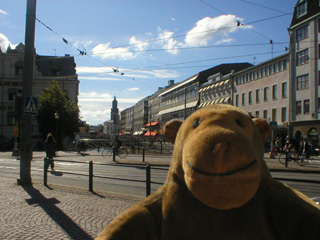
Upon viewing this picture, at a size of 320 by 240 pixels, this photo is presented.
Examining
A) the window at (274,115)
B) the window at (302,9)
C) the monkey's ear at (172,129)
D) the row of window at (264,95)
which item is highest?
the window at (302,9)

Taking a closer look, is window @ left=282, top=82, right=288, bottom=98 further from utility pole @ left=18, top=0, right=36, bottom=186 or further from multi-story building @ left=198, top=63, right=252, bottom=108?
utility pole @ left=18, top=0, right=36, bottom=186

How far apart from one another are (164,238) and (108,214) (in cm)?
415

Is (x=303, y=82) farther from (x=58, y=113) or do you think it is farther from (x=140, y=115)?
(x=140, y=115)

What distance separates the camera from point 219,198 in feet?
5.43

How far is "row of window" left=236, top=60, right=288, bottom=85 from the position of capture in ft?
125

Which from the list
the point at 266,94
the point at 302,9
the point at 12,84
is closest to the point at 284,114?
the point at 266,94

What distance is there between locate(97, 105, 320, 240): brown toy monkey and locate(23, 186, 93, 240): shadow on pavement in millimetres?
2872

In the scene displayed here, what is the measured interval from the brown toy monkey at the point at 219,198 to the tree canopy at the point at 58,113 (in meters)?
39.7

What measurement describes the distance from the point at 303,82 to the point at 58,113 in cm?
3116

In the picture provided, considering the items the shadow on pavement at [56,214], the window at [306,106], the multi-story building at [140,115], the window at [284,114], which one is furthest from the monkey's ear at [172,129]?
the multi-story building at [140,115]

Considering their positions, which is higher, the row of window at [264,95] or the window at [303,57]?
the window at [303,57]

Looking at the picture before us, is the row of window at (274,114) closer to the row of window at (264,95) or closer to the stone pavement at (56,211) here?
the row of window at (264,95)

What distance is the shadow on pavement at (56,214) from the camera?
15.3 ft

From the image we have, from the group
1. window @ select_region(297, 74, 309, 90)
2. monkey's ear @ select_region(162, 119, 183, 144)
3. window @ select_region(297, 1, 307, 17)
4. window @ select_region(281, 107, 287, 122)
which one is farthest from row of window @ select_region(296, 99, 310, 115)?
monkey's ear @ select_region(162, 119, 183, 144)
